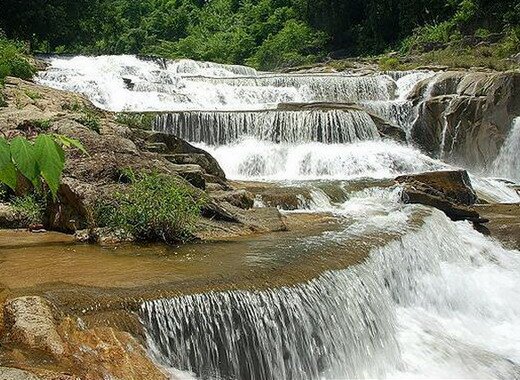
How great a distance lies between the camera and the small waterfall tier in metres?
14.8

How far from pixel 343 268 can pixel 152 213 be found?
7.41 feet

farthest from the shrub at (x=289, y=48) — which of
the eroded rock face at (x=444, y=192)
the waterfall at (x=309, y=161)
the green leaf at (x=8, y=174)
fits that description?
the green leaf at (x=8, y=174)

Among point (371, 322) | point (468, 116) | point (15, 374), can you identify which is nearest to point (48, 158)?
point (15, 374)

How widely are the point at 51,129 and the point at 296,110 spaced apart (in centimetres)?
821

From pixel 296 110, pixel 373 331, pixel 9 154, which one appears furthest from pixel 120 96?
pixel 9 154

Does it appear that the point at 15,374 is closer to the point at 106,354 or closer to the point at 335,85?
the point at 106,354

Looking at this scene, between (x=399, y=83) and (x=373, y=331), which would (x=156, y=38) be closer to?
(x=399, y=83)

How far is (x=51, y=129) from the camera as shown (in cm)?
888

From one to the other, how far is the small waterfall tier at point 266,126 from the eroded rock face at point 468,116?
282cm

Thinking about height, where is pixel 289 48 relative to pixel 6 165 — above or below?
above

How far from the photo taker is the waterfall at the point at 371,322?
469cm

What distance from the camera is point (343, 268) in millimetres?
6145

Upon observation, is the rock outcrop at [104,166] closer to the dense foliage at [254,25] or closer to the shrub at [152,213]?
the shrub at [152,213]

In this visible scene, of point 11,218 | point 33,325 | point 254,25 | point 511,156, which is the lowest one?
point 511,156
